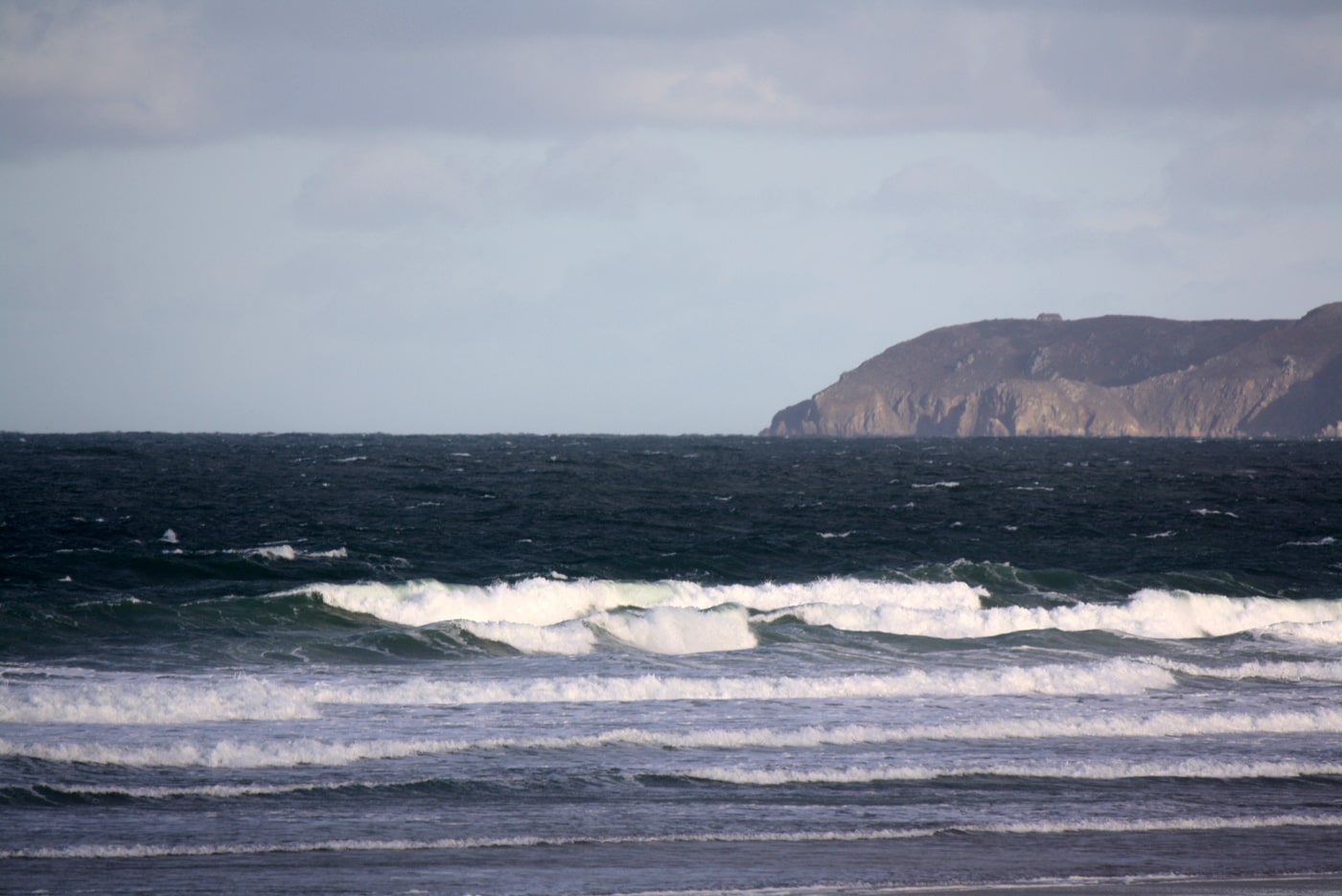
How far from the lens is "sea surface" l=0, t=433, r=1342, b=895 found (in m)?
10.8

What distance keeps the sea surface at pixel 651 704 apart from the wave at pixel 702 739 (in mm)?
62

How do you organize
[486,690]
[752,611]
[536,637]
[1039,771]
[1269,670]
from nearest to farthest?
1. [1039,771]
2. [486,690]
3. [1269,670]
4. [536,637]
5. [752,611]

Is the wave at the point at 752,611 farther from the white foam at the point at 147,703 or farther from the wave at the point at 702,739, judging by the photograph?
the wave at the point at 702,739

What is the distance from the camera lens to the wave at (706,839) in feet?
34.0

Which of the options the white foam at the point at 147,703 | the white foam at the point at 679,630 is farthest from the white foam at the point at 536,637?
the white foam at the point at 147,703

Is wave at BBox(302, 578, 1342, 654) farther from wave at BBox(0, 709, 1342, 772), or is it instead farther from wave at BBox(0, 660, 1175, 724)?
wave at BBox(0, 709, 1342, 772)

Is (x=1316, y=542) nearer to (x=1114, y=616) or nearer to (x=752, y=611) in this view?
(x=1114, y=616)

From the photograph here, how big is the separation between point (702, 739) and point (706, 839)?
3.92 metres

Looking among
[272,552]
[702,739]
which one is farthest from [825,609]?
[272,552]

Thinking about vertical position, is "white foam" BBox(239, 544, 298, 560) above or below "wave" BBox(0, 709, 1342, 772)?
above

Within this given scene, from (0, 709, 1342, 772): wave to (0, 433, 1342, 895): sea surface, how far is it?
2.4 inches

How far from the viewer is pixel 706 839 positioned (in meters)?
11.2

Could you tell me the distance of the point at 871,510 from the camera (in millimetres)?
49000

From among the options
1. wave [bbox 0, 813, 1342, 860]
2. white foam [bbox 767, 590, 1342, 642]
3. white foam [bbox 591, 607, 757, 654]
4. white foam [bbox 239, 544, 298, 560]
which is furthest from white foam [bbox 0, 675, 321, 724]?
white foam [bbox 239, 544, 298, 560]
